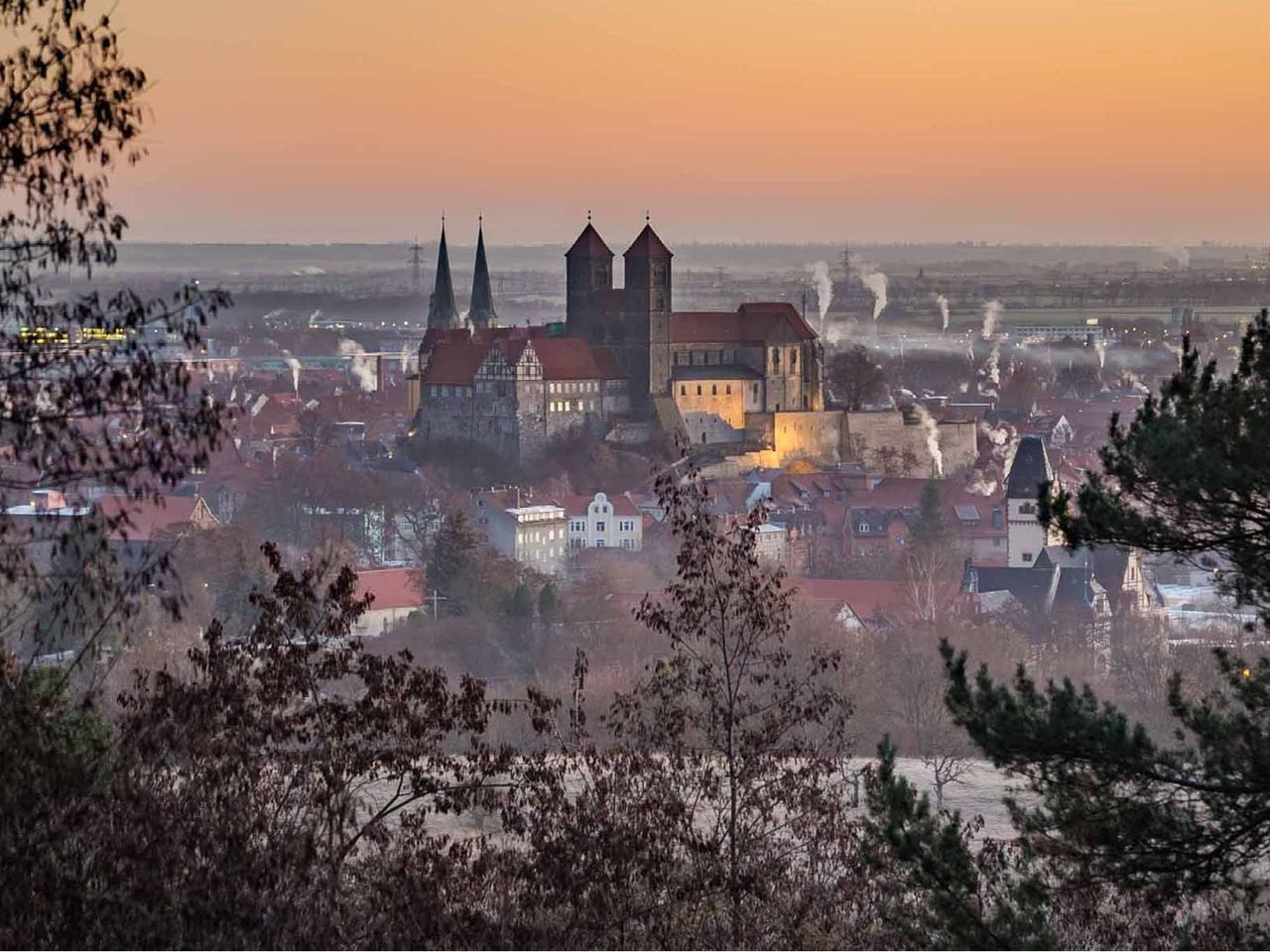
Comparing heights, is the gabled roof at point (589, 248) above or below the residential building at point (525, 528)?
above

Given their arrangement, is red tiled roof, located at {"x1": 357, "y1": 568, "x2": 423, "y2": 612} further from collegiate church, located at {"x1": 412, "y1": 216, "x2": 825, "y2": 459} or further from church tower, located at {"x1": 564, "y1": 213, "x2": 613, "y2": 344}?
church tower, located at {"x1": 564, "y1": 213, "x2": 613, "y2": 344}

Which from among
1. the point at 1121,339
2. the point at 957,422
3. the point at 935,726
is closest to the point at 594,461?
the point at 957,422

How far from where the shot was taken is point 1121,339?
101562 mm

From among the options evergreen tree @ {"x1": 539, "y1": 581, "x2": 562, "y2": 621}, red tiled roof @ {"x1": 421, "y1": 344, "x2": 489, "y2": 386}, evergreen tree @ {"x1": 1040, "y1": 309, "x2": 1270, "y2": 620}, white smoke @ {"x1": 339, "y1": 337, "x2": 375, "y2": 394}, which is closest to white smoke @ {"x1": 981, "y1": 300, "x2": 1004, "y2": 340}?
white smoke @ {"x1": 339, "y1": 337, "x2": 375, "y2": 394}

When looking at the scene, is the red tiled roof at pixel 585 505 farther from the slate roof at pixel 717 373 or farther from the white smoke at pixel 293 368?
the white smoke at pixel 293 368

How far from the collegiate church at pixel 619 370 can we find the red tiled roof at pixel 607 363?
3 centimetres

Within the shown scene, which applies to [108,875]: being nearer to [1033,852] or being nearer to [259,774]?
[259,774]

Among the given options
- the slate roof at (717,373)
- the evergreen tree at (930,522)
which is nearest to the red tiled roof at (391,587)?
the evergreen tree at (930,522)

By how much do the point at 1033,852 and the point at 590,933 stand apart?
1695 mm

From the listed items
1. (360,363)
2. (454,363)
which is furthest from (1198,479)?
(360,363)

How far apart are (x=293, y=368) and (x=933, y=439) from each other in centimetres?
3657

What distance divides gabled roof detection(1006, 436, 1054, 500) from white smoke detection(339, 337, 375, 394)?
37467 mm

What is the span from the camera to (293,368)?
3930 inches

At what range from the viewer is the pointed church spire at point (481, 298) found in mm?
79188
